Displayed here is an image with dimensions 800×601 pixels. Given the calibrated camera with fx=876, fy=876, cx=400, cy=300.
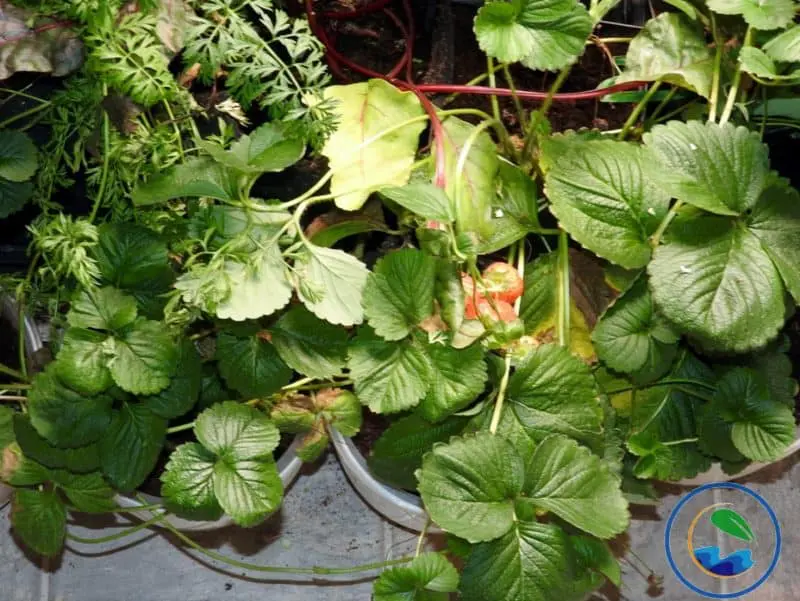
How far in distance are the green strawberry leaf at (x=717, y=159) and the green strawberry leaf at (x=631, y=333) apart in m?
0.13

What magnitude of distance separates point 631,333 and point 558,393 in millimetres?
107

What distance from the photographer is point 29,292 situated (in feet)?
3.43

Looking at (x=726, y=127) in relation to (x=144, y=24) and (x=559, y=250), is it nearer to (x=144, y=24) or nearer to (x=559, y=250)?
(x=559, y=250)

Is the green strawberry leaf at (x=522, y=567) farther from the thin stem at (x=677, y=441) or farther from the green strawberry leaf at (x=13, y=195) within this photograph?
the green strawberry leaf at (x=13, y=195)

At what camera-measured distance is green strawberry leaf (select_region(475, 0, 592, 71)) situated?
89 centimetres

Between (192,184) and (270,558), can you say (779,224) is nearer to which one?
(192,184)

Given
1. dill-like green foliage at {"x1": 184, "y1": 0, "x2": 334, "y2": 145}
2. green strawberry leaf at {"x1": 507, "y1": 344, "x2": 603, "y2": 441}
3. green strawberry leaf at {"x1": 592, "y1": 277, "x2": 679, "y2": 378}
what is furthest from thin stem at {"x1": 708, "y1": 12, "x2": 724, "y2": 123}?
dill-like green foliage at {"x1": 184, "y1": 0, "x2": 334, "y2": 145}

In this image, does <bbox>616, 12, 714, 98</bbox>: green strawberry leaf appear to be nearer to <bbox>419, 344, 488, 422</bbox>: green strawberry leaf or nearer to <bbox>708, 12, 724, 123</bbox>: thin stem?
<bbox>708, 12, 724, 123</bbox>: thin stem

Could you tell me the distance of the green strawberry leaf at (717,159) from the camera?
0.90 meters

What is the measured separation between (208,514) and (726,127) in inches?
27.4

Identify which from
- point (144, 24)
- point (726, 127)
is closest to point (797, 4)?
point (726, 127)

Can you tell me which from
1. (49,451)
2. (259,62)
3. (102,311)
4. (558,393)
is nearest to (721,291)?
(558,393)

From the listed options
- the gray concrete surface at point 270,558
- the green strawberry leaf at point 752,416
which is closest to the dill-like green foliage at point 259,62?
the green strawberry leaf at point 752,416

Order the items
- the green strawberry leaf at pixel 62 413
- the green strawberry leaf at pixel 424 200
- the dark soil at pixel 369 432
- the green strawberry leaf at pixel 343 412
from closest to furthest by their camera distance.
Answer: the green strawberry leaf at pixel 424 200 < the green strawberry leaf at pixel 62 413 < the green strawberry leaf at pixel 343 412 < the dark soil at pixel 369 432
